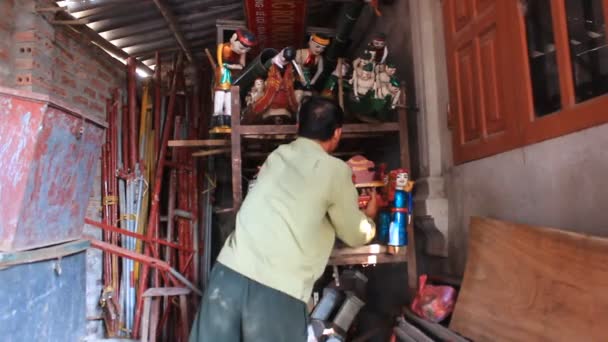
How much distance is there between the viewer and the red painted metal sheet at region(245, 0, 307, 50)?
3.70 metres

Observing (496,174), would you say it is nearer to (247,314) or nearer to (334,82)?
(334,82)

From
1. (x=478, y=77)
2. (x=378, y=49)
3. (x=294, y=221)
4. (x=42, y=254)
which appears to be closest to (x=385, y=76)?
(x=378, y=49)

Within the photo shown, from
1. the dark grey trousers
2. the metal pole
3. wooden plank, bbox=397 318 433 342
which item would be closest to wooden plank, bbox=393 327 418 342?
wooden plank, bbox=397 318 433 342

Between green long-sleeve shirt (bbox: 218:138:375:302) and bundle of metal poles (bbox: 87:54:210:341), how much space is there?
9.12 feet

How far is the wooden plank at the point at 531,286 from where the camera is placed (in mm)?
1446

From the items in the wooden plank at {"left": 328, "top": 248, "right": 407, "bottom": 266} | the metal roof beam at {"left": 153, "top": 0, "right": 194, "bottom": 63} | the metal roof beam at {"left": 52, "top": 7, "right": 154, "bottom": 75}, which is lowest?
the wooden plank at {"left": 328, "top": 248, "right": 407, "bottom": 266}

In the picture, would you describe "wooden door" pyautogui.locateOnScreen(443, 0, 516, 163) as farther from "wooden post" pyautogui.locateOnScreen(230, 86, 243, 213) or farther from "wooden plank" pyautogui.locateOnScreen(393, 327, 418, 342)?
"wooden post" pyautogui.locateOnScreen(230, 86, 243, 213)

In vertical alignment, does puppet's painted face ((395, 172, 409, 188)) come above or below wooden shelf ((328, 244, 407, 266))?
above

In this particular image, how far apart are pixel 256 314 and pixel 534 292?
1.11 meters

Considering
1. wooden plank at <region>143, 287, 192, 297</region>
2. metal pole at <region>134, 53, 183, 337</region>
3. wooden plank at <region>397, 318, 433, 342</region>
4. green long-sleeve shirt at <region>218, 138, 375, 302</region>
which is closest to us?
green long-sleeve shirt at <region>218, 138, 375, 302</region>

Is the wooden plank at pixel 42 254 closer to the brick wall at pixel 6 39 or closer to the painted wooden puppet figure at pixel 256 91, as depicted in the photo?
the painted wooden puppet figure at pixel 256 91

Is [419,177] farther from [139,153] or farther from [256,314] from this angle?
[139,153]

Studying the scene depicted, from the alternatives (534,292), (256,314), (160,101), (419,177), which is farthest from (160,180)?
(534,292)

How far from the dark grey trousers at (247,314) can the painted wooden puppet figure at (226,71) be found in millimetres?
1528
